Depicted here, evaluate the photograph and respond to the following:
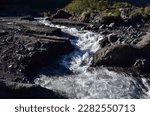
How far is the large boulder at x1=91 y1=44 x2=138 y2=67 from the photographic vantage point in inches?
736

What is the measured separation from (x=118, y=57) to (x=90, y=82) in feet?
9.33

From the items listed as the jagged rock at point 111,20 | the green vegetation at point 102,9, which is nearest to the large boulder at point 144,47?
the jagged rock at point 111,20

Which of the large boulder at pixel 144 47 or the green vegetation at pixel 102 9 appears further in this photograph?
the green vegetation at pixel 102 9

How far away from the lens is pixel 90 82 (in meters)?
16.6

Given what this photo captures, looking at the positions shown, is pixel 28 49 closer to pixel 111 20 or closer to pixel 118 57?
pixel 118 57

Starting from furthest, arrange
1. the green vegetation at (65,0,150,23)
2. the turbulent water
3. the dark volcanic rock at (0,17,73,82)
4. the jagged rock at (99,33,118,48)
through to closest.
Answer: the green vegetation at (65,0,150,23) → the jagged rock at (99,33,118,48) → the dark volcanic rock at (0,17,73,82) → the turbulent water

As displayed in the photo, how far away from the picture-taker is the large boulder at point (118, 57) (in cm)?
1869

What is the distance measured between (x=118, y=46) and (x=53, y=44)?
12.6ft

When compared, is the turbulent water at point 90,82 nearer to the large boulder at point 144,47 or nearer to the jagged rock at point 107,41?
the jagged rock at point 107,41

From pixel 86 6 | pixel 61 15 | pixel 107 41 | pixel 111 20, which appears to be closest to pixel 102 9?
pixel 86 6

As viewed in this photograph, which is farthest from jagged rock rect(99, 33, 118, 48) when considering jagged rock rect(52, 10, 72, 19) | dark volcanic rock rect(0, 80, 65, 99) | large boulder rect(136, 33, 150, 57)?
jagged rock rect(52, 10, 72, 19)

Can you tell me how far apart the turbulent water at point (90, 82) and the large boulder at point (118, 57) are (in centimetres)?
59

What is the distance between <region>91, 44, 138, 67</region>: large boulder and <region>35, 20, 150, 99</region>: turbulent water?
59cm

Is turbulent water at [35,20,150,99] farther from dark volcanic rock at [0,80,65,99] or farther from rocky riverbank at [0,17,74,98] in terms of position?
dark volcanic rock at [0,80,65,99]
